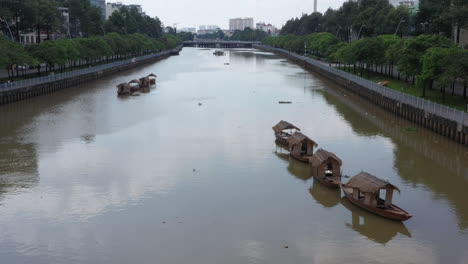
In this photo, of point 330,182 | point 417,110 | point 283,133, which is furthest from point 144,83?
point 330,182

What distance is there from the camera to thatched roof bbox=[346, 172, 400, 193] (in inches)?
1340

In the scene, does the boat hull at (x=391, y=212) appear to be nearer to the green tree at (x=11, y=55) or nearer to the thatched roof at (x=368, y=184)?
the thatched roof at (x=368, y=184)

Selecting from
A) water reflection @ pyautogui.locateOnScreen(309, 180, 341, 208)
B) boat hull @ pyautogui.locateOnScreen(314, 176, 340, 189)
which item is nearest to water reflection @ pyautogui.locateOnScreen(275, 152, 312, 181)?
water reflection @ pyautogui.locateOnScreen(309, 180, 341, 208)

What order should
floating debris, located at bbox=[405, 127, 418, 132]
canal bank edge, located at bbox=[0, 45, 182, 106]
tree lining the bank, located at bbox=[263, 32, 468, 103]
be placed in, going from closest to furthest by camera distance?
1. tree lining the bank, located at bbox=[263, 32, 468, 103]
2. floating debris, located at bbox=[405, 127, 418, 132]
3. canal bank edge, located at bbox=[0, 45, 182, 106]

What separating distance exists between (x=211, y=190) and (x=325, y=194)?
915 centimetres

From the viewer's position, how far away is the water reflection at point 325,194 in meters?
38.2

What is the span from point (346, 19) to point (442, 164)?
5913 inches

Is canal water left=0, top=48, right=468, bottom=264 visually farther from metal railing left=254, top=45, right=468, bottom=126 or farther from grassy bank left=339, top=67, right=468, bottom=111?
grassy bank left=339, top=67, right=468, bottom=111

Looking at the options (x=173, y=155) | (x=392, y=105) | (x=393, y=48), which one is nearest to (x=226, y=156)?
(x=173, y=155)

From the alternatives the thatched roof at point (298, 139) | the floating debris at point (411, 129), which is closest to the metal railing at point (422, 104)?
the floating debris at point (411, 129)

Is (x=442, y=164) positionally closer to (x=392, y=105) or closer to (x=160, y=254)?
(x=392, y=105)

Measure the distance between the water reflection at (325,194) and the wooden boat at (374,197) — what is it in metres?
1.62

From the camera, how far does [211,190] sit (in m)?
40.6

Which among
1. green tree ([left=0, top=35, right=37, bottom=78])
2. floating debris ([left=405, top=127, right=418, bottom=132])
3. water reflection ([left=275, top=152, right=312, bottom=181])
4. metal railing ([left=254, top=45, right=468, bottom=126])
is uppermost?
green tree ([left=0, top=35, right=37, bottom=78])
